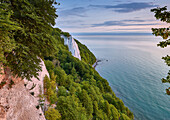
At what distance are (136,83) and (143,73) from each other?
13412mm

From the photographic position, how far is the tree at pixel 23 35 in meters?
4.75

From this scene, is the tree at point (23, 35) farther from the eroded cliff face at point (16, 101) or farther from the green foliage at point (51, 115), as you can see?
the green foliage at point (51, 115)

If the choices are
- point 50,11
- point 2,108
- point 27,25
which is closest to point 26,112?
point 2,108

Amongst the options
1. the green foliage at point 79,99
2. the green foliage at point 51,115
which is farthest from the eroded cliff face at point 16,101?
the green foliage at point 79,99

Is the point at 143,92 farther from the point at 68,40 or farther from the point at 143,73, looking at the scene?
the point at 68,40

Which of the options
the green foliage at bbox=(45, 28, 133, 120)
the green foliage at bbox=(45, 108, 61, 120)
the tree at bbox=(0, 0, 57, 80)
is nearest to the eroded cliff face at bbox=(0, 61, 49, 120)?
the green foliage at bbox=(45, 108, 61, 120)

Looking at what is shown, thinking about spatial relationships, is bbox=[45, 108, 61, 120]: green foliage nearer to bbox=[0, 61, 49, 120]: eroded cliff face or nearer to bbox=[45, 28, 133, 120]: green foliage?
bbox=[0, 61, 49, 120]: eroded cliff face

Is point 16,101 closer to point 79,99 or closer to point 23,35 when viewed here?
point 23,35

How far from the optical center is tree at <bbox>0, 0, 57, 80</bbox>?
187 inches

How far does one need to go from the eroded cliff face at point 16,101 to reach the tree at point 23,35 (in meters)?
1.14

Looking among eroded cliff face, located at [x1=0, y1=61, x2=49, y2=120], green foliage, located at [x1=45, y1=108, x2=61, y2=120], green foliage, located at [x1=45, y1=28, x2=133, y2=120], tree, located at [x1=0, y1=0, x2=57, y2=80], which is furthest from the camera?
green foliage, located at [x1=45, y1=28, x2=133, y2=120]

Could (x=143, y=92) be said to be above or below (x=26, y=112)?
below

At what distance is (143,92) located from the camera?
3859 centimetres

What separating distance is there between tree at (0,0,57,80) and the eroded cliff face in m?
1.14
